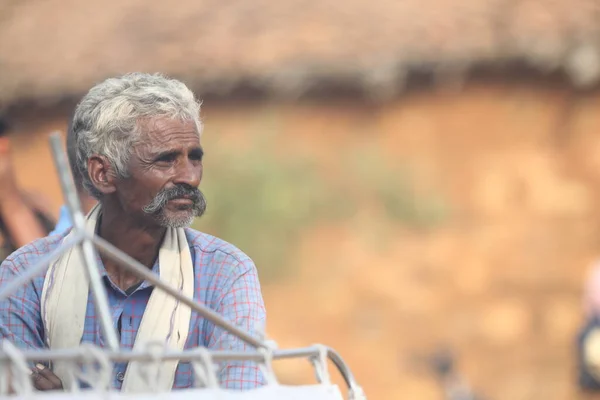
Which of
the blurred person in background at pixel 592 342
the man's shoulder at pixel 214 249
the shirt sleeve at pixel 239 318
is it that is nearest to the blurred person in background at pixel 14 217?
the man's shoulder at pixel 214 249

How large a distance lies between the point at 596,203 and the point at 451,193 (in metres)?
1.19

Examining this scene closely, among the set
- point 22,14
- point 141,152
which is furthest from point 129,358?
point 22,14

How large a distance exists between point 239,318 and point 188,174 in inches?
16.6

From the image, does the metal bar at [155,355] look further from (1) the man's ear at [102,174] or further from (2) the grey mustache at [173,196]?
(1) the man's ear at [102,174]

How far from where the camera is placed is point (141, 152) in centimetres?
374

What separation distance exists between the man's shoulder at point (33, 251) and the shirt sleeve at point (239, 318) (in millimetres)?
→ 480

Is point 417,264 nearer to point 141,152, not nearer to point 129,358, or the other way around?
point 141,152

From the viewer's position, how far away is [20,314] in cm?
366

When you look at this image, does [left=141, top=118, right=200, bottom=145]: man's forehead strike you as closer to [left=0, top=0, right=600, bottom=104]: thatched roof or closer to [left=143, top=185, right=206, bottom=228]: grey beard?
[left=143, top=185, right=206, bottom=228]: grey beard

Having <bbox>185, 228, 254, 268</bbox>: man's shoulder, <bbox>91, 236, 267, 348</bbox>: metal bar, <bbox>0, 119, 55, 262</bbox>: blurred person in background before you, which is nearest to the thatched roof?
<bbox>0, 119, 55, 262</bbox>: blurred person in background

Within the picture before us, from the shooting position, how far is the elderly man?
3623 mm

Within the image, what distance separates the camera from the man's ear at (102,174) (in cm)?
382

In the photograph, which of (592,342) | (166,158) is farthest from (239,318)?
(592,342)

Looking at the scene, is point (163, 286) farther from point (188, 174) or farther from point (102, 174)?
point (102, 174)
